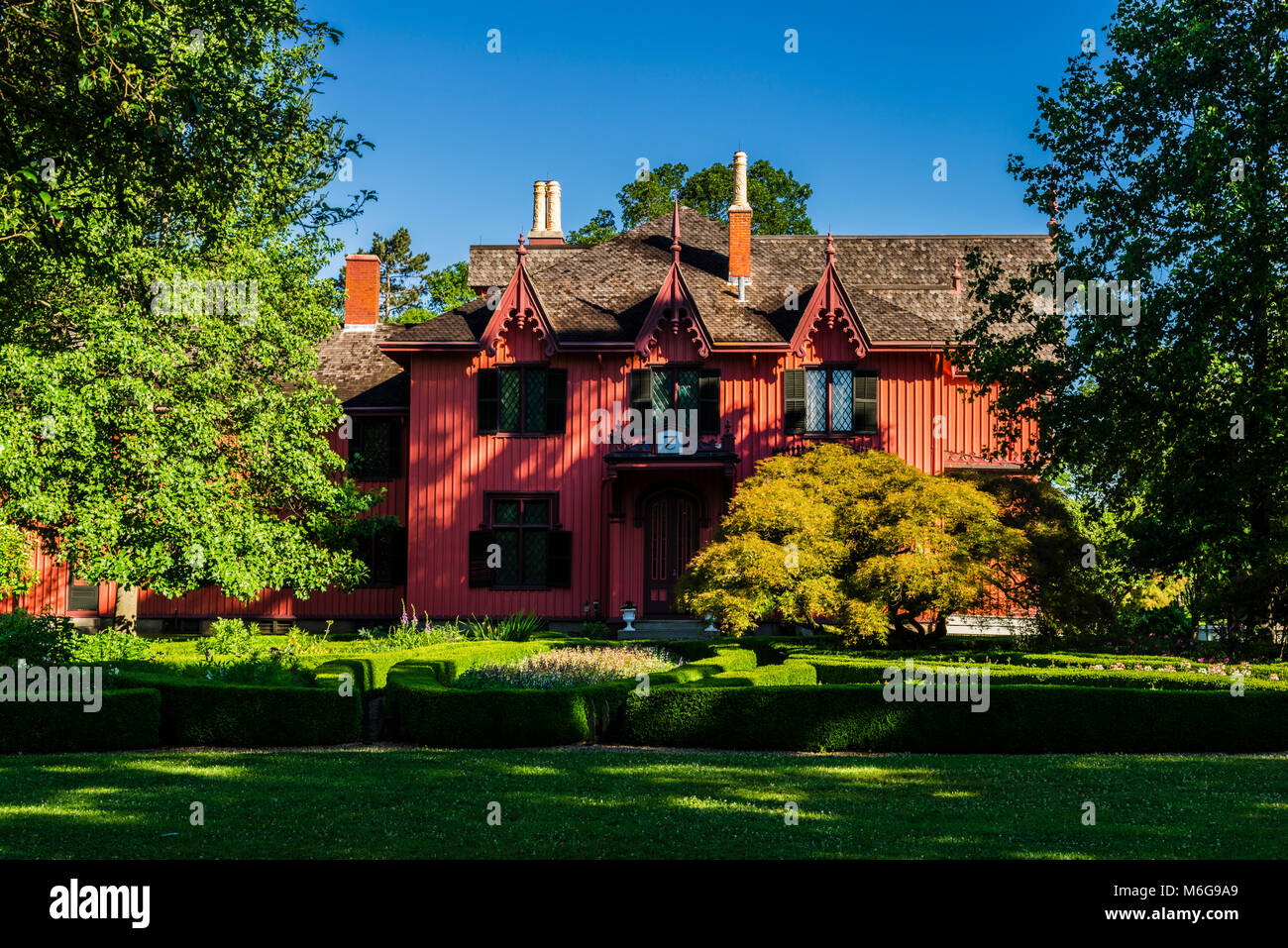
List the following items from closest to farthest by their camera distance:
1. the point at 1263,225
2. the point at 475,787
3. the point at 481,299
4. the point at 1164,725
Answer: the point at 475,787, the point at 1164,725, the point at 1263,225, the point at 481,299

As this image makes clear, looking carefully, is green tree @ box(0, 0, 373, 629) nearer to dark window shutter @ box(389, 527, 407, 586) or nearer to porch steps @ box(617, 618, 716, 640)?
dark window shutter @ box(389, 527, 407, 586)

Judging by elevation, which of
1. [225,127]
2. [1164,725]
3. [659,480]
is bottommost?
[1164,725]

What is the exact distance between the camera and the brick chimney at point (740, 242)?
91.1 ft

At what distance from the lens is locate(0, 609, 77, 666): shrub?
1338 cm

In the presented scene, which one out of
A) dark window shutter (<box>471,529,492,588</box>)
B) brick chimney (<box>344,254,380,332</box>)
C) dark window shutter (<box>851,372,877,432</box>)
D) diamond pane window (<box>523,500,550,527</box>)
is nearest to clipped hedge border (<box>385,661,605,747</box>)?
dark window shutter (<box>471,529,492,588</box>)

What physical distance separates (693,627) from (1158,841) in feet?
59.3

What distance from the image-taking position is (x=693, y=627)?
25.3 m

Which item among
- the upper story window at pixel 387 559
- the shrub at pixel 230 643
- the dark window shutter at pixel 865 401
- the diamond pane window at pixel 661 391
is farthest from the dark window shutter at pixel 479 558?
the dark window shutter at pixel 865 401

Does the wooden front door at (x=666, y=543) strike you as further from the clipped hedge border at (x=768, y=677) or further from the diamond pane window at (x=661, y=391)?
the clipped hedge border at (x=768, y=677)

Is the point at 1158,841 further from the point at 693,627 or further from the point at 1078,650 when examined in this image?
the point at 693,627

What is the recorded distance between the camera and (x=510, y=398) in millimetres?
26828

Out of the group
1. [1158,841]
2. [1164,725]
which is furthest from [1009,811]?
[1164,725]

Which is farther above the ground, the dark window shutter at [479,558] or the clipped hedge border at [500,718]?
the dark window shutter at [479,558]

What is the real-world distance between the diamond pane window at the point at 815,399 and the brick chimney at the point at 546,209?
12.3 m
